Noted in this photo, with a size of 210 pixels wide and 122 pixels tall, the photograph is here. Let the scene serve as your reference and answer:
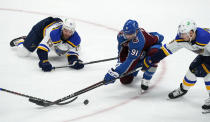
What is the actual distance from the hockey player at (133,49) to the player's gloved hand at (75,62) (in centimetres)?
64

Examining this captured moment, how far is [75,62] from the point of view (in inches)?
185

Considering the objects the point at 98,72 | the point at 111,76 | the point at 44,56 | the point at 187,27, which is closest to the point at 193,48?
the point at 187,27

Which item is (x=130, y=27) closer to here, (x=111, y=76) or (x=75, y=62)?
(x=111, y=76)

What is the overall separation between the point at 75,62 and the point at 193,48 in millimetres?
1582

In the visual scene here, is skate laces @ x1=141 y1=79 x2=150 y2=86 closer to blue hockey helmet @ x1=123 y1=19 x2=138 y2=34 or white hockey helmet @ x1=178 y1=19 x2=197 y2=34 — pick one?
blue hockey helmet @ x1=123 y1=19 x2=138 y2=34

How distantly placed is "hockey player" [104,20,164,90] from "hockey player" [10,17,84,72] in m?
0.69

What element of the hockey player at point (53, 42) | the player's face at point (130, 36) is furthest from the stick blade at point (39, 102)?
the player's face at point (130, 36)

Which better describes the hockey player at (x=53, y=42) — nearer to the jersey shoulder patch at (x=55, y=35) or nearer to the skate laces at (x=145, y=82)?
the jersey shoulder patch at (x=55, y=35)

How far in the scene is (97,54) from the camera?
5188mm

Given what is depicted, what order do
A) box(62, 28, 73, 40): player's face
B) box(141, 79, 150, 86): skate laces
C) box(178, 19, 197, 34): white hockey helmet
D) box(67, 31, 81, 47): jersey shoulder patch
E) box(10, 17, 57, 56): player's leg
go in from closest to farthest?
box(178, 19, 197, 34): white hockey helmet
box(141, 79, 150, 86): skate laces
box(62, 28, 73, 40): player's face
box(67, 31, 81, 47): jersey shoulder patch
box(10, 17, 57, 56): player's leg

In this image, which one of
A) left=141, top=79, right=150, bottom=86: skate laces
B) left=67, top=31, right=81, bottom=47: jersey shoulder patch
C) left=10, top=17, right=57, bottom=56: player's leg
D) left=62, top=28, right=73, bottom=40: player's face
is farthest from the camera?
left=10, top=17, right=57, bottom=56: player's leg

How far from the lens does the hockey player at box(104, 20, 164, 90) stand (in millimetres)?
3822

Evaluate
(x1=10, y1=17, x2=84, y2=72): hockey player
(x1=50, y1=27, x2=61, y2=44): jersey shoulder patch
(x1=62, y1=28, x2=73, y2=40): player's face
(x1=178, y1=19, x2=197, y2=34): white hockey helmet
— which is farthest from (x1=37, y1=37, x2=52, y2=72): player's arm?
(x1=178, y1=19, x2=197, y2=34): white hockey helmet

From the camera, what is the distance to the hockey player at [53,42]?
→ 14.9 feet
